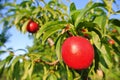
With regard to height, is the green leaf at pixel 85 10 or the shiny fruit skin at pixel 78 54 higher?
the green leaf at pixel 85 10

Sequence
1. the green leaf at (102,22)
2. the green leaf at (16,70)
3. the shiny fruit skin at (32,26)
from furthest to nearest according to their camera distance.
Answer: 1. the shiny fruit skin at (32,26)
2. the green leaf at (16,70)
3. the green leaf at (102,22)

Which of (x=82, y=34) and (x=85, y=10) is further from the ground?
(x=85, y=10)

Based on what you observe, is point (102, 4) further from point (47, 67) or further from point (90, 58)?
point (47, 67)

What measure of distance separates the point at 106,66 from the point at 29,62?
458mm

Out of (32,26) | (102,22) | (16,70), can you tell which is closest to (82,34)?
(102,22)

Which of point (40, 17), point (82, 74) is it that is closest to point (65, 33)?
point (82, 74)

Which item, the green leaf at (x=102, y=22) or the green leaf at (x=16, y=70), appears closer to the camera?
the green leaf at (x=102, y=22)

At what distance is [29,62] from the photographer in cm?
141

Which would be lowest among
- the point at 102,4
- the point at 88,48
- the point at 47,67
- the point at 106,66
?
the point at 47,67

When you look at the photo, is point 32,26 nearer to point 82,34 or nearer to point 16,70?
point 16,70

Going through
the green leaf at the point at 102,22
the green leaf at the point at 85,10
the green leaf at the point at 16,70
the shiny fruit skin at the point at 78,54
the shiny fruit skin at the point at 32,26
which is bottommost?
the green leaf at the point at 16,70

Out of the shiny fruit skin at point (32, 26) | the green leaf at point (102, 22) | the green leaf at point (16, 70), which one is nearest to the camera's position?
the green leaf at point (102, 22)

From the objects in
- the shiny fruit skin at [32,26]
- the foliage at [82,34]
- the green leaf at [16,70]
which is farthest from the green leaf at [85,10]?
the shiny fruit skin at [32,26]

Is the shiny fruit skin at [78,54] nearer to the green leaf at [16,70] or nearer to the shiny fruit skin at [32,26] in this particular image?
the green leaf at [16,70]
